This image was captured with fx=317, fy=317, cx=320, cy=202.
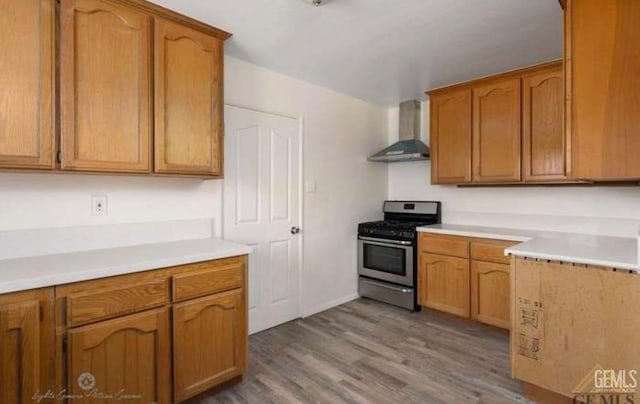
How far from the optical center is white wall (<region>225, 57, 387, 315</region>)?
111 inches

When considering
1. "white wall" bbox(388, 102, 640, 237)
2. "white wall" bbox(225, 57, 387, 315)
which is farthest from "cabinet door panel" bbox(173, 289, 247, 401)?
"white wall" bbox(388, 102, 640, 237)

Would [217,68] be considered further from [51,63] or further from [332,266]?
[332,266]

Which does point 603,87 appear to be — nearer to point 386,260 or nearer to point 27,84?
point 386,260

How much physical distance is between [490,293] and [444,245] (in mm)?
560

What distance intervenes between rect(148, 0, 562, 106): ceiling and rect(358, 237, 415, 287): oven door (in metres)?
1.67

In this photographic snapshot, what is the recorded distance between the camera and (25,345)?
1290mm

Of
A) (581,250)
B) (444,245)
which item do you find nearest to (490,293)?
(444,245)

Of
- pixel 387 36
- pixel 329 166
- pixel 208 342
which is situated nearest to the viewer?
pixel 208 342

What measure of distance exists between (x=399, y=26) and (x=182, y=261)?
194cm

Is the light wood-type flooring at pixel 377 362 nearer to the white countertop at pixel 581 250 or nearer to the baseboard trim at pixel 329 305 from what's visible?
the baseboard trim at pixel 329 305

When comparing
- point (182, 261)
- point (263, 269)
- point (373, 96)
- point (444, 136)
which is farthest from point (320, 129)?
point (182, 261)

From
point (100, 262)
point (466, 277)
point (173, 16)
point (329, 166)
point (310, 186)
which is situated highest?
point (173, 16)

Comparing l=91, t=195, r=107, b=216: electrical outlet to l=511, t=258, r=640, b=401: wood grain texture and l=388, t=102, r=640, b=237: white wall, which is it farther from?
l=388, t=102, r=640, b=237: white wall

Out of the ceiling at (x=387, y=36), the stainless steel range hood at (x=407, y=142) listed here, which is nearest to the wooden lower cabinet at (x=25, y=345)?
the ceiling at (x=387, y=36)
